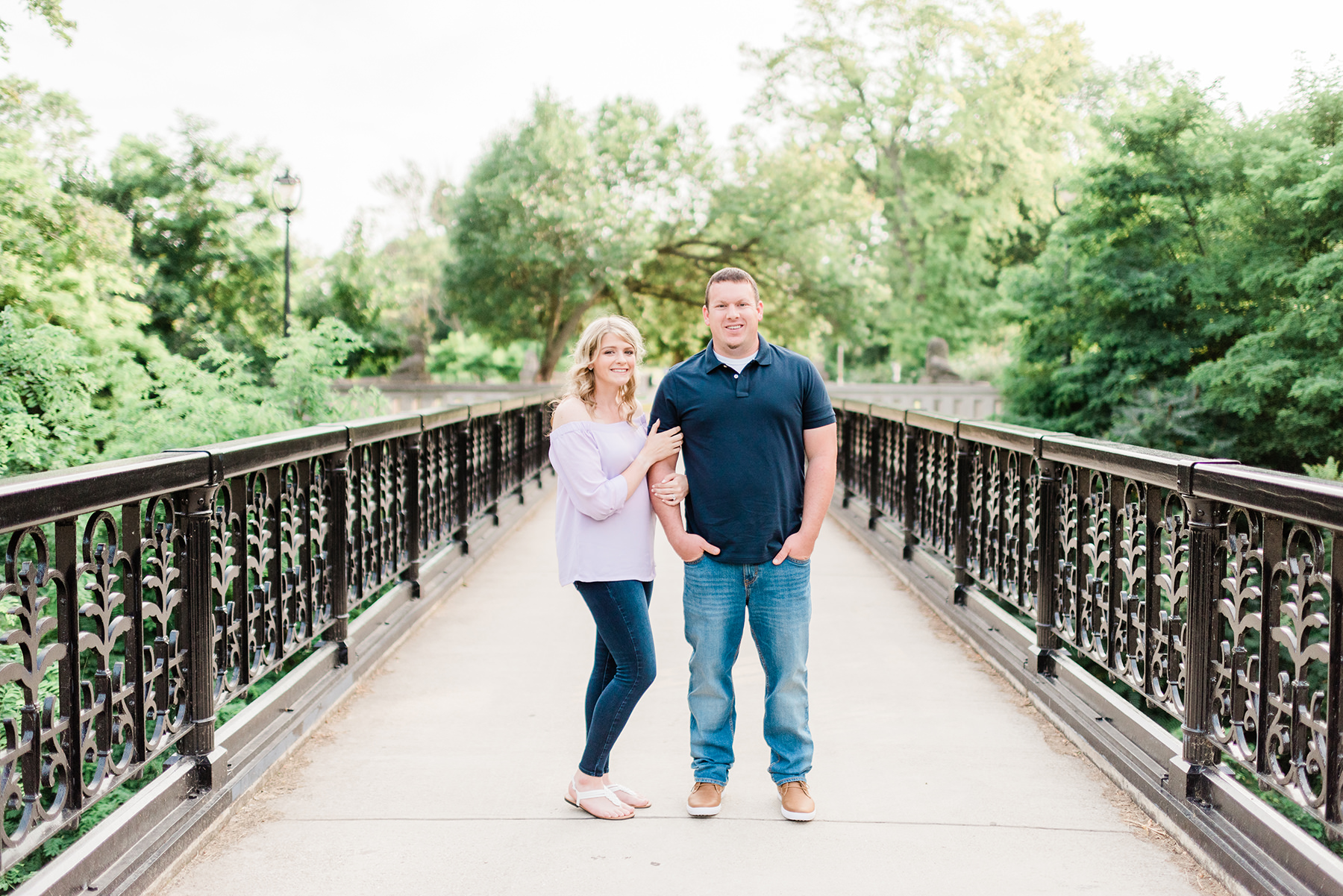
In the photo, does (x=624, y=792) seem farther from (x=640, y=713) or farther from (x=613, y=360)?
(x=613, y=360)

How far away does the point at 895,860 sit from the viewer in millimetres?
3072

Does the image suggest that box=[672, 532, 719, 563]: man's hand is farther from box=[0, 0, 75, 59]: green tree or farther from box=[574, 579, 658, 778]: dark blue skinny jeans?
box=[0, 0, 75, 59]: green tree

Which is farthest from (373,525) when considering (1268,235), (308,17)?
(308,17)

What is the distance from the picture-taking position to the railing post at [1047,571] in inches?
184

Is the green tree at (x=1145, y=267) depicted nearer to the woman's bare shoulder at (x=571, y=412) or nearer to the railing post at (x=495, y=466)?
the railing post at (x=495, y=466)

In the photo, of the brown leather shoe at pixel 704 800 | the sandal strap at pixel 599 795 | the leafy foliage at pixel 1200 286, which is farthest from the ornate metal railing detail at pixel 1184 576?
the leafy foliage at pixel 1200 286

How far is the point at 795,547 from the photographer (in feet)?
10.7

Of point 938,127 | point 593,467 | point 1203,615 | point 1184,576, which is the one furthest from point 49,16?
point 938,127

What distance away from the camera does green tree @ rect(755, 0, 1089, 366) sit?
3703 cm

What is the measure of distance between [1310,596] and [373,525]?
4.42 metres

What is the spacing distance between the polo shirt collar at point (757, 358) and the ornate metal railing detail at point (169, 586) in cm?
158

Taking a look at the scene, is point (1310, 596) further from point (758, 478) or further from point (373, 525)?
point (373, 525)

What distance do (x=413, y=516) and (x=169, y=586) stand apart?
319cm

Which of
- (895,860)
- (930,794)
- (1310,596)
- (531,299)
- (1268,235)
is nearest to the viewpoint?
(1310,596)
